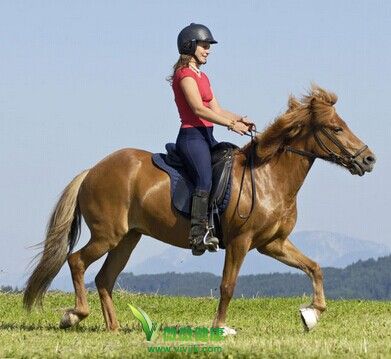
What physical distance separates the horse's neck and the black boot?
3.04 ft

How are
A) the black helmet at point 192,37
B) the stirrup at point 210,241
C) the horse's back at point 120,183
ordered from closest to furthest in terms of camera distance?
the stirrup at point 210,241, the black helmet at point 192,37, the horse's back at point 120,183

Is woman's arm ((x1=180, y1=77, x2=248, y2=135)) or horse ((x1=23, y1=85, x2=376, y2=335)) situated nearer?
woman's arm ((x1=180, y1=77, x2=248, y2=135))

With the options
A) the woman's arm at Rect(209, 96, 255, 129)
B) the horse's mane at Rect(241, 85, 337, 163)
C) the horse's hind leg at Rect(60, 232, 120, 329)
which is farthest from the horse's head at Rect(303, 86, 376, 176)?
the horse's hind leg at Rect(60, 232, 120, 329)

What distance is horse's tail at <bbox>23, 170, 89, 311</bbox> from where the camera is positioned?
13875mm

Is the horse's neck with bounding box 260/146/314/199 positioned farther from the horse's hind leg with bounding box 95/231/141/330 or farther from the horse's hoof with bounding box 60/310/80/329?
the horse's hoof with bounding box 60/310/80/329

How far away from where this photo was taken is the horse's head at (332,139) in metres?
12.6

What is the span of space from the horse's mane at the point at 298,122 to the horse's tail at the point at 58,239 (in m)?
2.66

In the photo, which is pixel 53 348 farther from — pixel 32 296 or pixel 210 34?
pixel 210 34

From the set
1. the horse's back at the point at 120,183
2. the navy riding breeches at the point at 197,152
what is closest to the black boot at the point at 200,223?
the navy riding breeches at the point at 197,152

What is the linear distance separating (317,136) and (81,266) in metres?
3.54

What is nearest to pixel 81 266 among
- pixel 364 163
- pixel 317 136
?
pixel 317 136

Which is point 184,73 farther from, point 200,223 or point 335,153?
point 335,153

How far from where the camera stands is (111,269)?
13734 millimetres

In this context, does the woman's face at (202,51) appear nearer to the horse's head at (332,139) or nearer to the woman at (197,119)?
the woman at (197,119)
